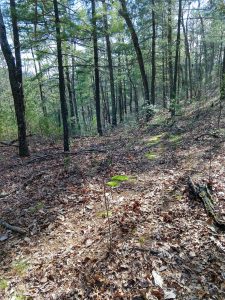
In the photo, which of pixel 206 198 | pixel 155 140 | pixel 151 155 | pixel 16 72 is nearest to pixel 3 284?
pixel 206 198

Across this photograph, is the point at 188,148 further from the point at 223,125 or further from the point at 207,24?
the point at 207,24

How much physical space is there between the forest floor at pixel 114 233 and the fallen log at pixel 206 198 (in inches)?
5.2

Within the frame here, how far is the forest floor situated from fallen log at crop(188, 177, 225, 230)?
0.13m

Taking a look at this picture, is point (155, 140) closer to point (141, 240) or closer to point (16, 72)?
point (16, 72)

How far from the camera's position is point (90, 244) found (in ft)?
14.1

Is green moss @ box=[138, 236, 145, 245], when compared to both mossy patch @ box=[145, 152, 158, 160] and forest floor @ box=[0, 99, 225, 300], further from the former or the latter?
mossy patch @ box=[145, 152, 158, 160]

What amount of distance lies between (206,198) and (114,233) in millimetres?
2031

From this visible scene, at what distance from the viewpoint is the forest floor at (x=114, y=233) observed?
3.42 meters

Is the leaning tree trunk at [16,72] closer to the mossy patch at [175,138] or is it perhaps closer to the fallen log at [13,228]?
the fallen log at [13,228]

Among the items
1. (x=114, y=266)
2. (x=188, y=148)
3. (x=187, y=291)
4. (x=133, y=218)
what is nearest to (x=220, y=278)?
(x=187, y=291)

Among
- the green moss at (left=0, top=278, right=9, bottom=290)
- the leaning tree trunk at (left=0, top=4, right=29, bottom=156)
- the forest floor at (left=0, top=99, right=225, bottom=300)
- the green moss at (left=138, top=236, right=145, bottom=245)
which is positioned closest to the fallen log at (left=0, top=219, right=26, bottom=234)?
the forest floor at (left=0, top=99, right=225, bottom=300)

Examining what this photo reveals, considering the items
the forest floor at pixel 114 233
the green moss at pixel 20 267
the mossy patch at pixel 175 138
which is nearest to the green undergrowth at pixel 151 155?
the forest floor at pixel 114 233

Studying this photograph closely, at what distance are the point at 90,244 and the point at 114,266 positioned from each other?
74 centimetres

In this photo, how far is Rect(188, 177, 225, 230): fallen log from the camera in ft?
14.4
